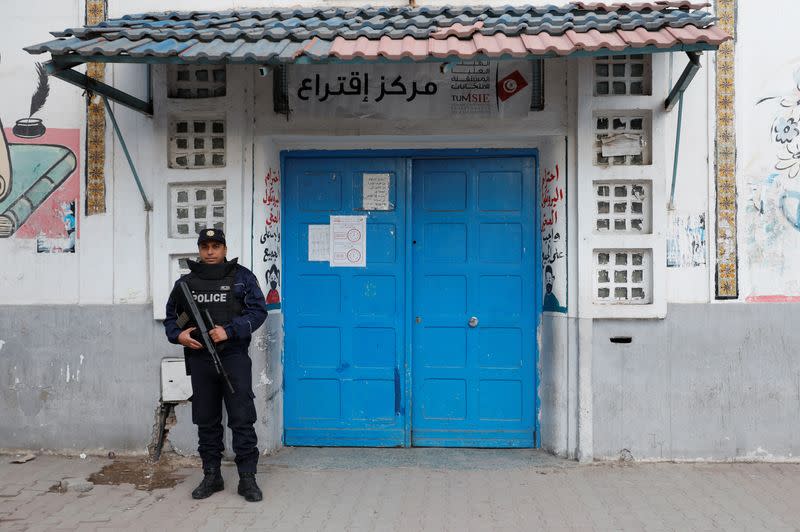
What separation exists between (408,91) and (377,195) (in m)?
0.91

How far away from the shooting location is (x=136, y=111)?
539 cm

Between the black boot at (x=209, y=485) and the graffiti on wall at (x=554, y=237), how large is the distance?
2.89m

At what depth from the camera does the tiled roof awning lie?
4.30m

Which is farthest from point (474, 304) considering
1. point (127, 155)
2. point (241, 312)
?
point (127, 155)

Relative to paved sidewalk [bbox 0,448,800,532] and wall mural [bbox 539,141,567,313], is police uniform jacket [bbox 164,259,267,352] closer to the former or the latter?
paved sidewalk [bbox 0,448,800,532]

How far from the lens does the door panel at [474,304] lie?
5.59 metres

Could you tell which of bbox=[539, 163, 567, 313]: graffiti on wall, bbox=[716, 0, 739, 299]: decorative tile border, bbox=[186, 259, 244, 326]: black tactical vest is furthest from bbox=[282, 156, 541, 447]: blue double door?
bbox=[716, 0, 739, 299]: decorative tile border

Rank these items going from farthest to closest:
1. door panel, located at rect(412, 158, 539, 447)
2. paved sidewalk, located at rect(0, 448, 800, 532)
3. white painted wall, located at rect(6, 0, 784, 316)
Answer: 1. door panel, located at rect(412, 158, 539, 447)
2. white painted wall, located at rect(6, 0, 784, 316)
3. paved sidewalk, located at rect(0, 448, 800, 532)

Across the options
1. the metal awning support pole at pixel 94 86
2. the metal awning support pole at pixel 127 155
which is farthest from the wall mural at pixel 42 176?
the metal awning support pole at pixel 94 86

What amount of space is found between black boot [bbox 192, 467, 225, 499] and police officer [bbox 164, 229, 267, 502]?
29 mm

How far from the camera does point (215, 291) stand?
171 inches

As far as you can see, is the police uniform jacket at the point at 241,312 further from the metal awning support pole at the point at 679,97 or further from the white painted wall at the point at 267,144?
the metal awning support pole at the point at 679,97

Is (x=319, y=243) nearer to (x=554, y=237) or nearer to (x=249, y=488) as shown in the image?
(x=554, y=237)

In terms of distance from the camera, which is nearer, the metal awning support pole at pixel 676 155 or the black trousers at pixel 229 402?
the black trousers at pixel 229 402
